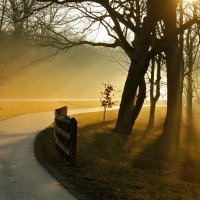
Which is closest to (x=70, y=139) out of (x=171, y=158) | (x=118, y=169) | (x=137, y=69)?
(x=118, y=169)

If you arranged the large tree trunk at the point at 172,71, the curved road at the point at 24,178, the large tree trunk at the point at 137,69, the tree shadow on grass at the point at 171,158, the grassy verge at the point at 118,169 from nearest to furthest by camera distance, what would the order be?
the curved road at the point at 24,178
the grassy verge at the point at 118,169
the tree shadow on grass at the point at 171,158
the large tree trunk at the point at 172,71
the large tree trunk at the point at 137,69

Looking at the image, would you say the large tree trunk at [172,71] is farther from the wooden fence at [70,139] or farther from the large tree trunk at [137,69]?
the wooden fence at [70,139]

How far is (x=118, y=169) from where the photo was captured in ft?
38.3

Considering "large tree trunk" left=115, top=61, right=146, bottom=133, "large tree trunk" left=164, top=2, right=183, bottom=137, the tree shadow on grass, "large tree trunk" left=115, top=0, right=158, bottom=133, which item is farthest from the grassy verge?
"large tree trunk" left=164, top=2, right=183, bottom=137

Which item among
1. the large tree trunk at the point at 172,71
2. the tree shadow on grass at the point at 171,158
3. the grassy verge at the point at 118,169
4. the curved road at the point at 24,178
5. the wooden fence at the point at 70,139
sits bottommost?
the tree shadow on grass at the point at 171,158

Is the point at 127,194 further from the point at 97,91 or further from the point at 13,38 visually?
the point at 97,91

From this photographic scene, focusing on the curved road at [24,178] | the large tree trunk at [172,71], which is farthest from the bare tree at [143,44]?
the curved road at [24,178]

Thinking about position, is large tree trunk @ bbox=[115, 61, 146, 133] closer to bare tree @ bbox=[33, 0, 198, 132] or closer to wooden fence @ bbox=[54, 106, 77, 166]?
bare tree @ bbox=[33, 0, 198, 132]

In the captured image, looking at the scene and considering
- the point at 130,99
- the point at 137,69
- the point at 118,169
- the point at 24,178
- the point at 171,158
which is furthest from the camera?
the point at 130,99

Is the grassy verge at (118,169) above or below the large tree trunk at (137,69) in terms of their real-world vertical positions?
below

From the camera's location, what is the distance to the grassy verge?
8734 mm

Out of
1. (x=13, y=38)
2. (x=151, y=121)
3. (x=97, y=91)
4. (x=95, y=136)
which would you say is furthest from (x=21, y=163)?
(x=97, y=91)

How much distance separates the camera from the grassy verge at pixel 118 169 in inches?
344

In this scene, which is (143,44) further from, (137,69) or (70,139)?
(70,139)
